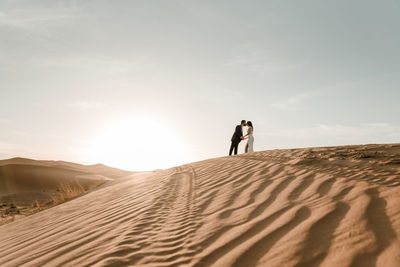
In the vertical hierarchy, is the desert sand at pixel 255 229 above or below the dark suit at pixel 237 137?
below

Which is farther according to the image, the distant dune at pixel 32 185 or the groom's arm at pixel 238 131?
the groom's arm at pixel 238 131

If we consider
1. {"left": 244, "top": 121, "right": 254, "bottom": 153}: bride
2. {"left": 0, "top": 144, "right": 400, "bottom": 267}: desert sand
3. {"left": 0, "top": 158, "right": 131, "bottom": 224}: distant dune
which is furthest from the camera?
{"left": 244, "top": 121, "right": 254, "bottom": 153}: bride

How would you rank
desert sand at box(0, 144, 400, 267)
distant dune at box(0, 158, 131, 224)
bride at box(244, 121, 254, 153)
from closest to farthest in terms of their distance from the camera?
1. desert sand at box(0, 144, 400, 267)
2. distant dune at box(0, 158, 131, 224)
3. bride at box(244, 121, 254, 153)

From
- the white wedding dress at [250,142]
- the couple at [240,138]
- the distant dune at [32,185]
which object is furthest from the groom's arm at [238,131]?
the distant dune at [32,185]

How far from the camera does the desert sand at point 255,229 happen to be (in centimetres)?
162

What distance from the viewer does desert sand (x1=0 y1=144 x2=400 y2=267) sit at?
162cm

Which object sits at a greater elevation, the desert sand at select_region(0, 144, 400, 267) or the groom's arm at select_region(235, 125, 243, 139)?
the groom's arm at select_region(235, 125, 243, 139)

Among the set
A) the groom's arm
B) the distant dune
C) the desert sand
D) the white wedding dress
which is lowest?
the distant dune

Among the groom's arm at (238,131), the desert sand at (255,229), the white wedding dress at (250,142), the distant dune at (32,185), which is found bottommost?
the distant dune at (32,185)

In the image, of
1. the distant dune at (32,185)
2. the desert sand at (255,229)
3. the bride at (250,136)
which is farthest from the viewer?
the bride at (250,136)

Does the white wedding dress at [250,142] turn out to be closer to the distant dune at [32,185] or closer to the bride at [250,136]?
the bride at [250,136]

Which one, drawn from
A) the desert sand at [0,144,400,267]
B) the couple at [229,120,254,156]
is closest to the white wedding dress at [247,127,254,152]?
the couple at [229,120,254,156]

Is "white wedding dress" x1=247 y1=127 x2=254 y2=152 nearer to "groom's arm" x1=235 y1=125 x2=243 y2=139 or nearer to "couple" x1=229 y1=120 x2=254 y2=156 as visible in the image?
"couple" x1=229 y1=120 x2=254 y2=156

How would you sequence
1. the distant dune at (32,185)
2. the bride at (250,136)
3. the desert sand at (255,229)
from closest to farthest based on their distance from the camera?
the desert sand at (255,229)
the distant dune at (32,185)
the bride at (250,136)
